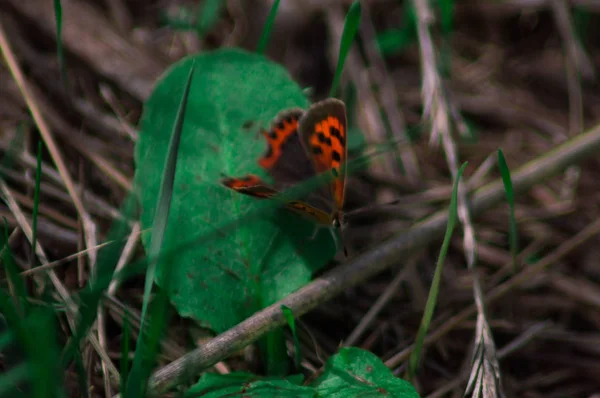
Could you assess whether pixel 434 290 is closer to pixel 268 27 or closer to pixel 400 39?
pixel 268 27

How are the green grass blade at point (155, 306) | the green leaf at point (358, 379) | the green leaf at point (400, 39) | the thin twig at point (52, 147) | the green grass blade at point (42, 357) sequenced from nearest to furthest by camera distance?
the green grass blade at point (42, 357) < the green grass blade at point (155, 306) < the green leaf at point (358, 379) < the thin twig at point (52, 147) < the green leaf at point (400, 39)

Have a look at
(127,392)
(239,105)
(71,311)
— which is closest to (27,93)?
(239,105)

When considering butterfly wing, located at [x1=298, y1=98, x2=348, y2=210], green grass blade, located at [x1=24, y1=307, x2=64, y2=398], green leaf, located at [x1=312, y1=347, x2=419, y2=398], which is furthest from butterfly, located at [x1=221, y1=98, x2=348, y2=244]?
green grass blade, located at [x1=24, y1=307, x2=64, y2=398]

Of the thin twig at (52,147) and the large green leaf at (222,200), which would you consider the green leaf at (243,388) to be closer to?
the large green leaf at (222,200)

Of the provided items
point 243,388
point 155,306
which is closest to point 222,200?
point 243,388

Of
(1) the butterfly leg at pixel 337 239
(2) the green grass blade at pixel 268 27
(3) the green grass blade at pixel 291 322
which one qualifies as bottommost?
(3) the green grass blade at pixel 291 322

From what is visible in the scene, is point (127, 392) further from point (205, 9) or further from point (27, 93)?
point (205, 9)

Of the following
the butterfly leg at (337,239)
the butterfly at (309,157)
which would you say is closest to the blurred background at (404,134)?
the butterfly leg at (337,239)
